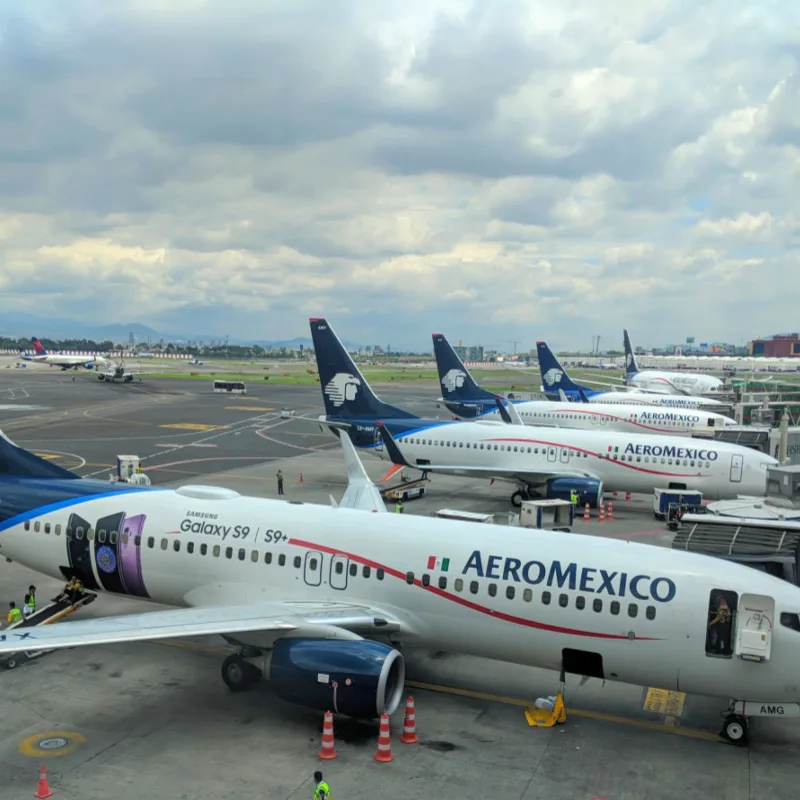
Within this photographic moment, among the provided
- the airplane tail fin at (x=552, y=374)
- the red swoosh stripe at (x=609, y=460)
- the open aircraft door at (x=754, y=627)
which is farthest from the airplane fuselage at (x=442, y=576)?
the airplane tail fin at (x=552, y=374)

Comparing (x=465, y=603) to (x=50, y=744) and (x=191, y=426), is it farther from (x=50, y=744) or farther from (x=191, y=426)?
(x=191, y=426)

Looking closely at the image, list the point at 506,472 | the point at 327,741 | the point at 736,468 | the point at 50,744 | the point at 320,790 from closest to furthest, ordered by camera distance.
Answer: the point at 320,790, the point at 327,741, the point at 50,744, the point at 736,468, the point at 506,472

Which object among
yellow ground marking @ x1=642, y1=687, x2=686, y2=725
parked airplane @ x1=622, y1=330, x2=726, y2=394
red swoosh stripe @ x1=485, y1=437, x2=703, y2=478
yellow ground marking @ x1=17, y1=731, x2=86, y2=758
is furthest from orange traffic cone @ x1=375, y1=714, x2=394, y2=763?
parked airplane @ x1=622, y1=330, x2=726, y2=394

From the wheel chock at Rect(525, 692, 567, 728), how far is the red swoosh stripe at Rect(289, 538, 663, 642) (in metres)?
1.87

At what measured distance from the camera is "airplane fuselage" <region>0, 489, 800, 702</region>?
15.7m

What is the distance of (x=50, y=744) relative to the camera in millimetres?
15500

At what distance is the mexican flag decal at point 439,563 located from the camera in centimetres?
1753

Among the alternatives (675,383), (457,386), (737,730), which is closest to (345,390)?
→ (457,386)

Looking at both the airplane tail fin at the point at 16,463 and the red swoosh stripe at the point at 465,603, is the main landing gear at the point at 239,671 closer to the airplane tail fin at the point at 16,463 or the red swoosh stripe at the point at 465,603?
the red swoosh stripe at the point at 465,603

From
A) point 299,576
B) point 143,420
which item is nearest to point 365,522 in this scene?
point 299,576

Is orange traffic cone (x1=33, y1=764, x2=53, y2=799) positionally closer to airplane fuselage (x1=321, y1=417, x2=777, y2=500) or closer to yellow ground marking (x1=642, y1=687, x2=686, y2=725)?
yellow ground marking (x1=642, y1=687, x2=686, y2=725)

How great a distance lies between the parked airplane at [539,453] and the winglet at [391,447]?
21 cm

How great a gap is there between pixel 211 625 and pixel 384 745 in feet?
14.4

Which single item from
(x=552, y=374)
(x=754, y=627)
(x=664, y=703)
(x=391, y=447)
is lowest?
(x=664, y=703)
